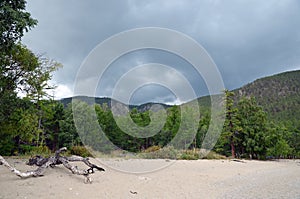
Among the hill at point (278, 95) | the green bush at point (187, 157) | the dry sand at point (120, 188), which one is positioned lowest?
the dry sand at point (120, 188)

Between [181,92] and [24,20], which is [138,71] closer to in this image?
[181,92]

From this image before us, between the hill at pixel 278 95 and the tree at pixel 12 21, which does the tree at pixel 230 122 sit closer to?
the tree at pixel 12 21

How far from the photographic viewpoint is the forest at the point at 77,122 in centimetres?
1365

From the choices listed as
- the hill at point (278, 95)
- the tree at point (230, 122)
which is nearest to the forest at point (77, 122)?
the tree at point (230, 122)

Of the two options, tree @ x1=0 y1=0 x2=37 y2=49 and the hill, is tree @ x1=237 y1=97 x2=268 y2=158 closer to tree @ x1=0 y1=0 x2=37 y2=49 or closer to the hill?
tree @ x1=0 y1=0 x2=37 y2=49

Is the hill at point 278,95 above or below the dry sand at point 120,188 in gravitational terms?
above

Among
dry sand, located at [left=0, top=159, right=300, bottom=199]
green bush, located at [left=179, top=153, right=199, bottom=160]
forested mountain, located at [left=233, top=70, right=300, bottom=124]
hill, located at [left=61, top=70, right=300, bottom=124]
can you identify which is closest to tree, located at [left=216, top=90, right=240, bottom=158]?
green bush, located at [left=179, top=153, right=199, bottom=160]

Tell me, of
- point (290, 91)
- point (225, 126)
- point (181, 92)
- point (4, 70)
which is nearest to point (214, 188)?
point (181, 92)

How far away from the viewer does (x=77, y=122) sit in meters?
34.8

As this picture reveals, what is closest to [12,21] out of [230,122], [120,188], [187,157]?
[120,188]

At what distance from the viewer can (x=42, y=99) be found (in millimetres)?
16453

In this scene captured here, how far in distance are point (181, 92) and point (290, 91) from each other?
3700 inches

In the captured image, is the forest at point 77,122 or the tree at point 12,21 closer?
the tree at point 12,21

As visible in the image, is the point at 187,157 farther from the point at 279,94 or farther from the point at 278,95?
the point at 279,94
